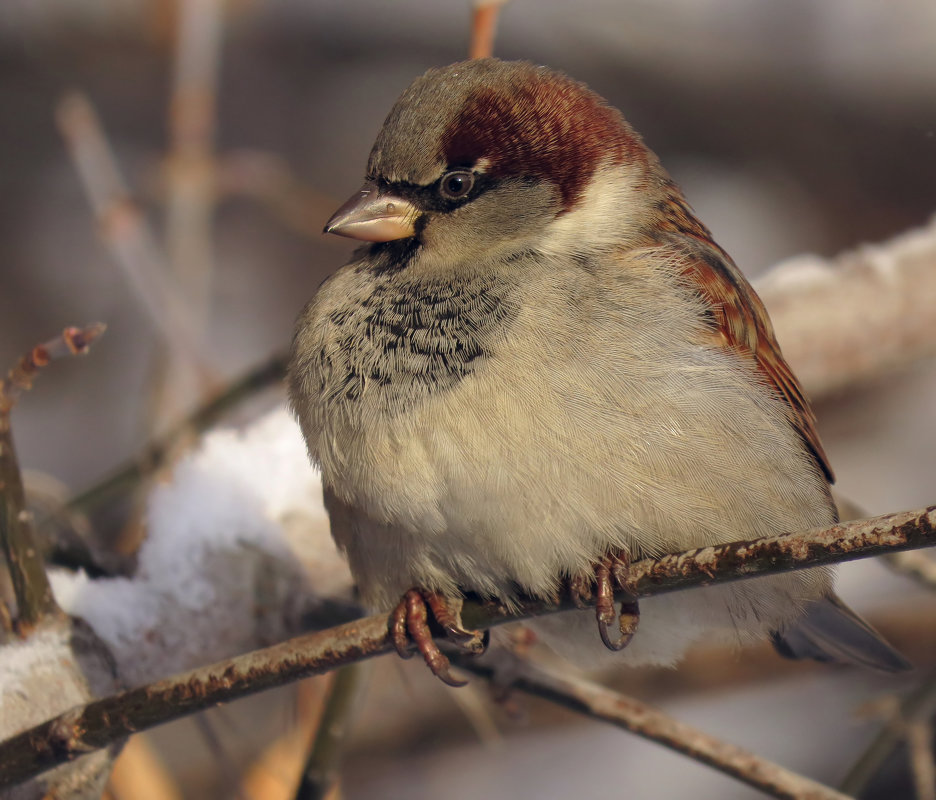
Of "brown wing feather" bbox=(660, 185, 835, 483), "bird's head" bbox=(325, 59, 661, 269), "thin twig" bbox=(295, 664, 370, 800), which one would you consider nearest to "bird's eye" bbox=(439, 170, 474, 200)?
"bird's head" bbox=(325, 59, 661, 269)

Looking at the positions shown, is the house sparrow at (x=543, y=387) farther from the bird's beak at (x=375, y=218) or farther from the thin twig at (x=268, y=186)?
the thin twig at (x=268, y=186)

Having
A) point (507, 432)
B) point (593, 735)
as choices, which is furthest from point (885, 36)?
point (507, 432)

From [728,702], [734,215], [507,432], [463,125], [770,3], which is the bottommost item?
[728,702]

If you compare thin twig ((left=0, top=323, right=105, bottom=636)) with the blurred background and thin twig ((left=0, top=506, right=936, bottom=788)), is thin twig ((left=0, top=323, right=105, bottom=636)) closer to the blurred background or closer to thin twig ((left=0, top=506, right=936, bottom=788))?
thin twig ((left=0, top=506, right=936, bottom=788))

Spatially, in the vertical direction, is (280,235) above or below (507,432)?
above

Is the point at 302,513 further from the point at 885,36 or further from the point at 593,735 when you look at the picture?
the point at 885,36

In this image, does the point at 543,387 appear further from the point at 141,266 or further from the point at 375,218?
the point at 141,266
